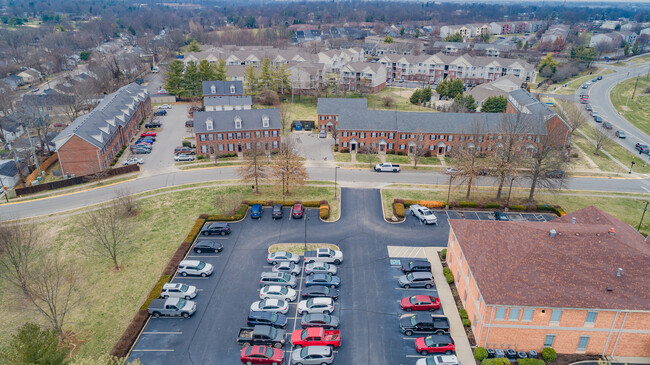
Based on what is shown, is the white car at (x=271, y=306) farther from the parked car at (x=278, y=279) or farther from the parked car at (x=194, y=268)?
the parked car at (x=194, y=268)

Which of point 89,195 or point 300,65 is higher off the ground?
point 300,65

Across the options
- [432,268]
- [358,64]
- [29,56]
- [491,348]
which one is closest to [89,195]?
[432,268]

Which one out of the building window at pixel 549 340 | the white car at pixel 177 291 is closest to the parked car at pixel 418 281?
the building window at pixel 549 340

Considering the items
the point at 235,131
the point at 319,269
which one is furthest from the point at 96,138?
the point at 319,269

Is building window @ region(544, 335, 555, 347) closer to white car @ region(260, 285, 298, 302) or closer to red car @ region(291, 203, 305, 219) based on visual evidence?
white car @ region(260, 285, 298, 302)

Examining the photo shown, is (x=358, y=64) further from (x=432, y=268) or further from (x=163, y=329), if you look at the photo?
(x=163, y=329)

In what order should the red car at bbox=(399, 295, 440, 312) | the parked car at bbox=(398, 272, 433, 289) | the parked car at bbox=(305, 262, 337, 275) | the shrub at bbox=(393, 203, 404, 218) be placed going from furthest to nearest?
the shrub at bbox=(393, 203, 404, 218)
the parked car at bbox=(305, 262, 337, 275)
the parked car at bbox=(398, 272, 433, 289)
the red car at bbox=(399, 295, 440, 312)

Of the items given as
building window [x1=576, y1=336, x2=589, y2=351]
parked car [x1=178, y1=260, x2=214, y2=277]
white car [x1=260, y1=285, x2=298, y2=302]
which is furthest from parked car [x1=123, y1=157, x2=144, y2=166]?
building window [x1=576, y1=336, x2=589, y2=351]
